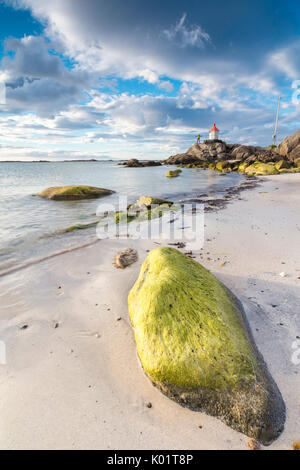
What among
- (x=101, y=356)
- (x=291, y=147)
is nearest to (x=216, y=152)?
(x=291, y=147)

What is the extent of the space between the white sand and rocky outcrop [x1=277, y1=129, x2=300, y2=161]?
179 feet

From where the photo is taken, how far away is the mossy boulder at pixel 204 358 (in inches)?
91.4

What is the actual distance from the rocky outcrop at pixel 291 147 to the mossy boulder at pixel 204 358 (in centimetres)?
5839

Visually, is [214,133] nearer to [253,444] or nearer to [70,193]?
[70,193]

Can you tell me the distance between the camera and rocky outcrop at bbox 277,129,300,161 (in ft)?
164

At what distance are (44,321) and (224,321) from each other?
2.92m

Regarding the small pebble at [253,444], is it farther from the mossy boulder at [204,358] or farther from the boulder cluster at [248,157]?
the boulder cluster at [248,157]

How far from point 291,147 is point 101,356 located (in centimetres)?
6151

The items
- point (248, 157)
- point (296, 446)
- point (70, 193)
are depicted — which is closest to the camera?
point (296, 446)

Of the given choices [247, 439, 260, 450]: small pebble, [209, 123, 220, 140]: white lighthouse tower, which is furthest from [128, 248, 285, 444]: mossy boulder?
[209, 123, 220, 140]: white lighthouse tower

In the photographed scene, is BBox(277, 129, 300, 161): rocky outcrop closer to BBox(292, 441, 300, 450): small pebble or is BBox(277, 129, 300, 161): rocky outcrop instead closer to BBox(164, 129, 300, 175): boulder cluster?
BBox(164, 129, 300, 175): boulder cluster

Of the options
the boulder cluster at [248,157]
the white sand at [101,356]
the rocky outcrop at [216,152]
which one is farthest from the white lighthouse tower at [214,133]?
the white sand at [101,356]

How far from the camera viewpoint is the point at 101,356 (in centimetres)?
318
